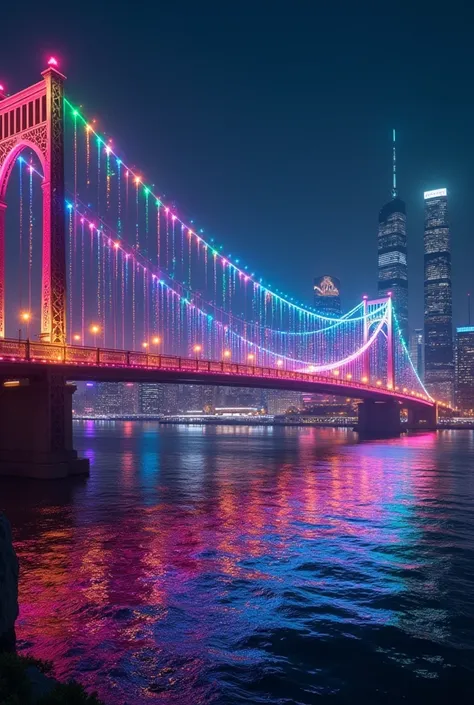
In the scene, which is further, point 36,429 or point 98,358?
point 98,358

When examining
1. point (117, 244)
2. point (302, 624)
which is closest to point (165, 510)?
point (302, 624)

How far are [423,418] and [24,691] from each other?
137 m

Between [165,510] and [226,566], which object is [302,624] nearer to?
[226,566]

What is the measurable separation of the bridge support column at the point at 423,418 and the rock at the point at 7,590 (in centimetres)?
12907

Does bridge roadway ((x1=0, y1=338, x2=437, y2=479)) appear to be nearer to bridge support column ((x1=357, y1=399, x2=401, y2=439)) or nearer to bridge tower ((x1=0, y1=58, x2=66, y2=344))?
bridge tower ((x1=0, y1=58, x2=66, y2=344))

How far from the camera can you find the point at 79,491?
32000 millimetres

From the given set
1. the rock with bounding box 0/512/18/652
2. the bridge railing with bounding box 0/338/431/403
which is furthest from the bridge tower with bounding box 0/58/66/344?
the rock with bounding box 0/512/18/652

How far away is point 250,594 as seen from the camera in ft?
47.3

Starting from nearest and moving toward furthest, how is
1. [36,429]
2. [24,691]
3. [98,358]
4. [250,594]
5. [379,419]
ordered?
[24,691] < [250,594] < [36,429] < [98,358] < [379,419]

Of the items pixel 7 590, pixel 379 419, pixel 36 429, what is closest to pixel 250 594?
pixel 7 590

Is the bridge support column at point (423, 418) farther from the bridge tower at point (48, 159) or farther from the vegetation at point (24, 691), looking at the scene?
the vegetation at point (24, 691)

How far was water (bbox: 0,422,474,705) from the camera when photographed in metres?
9.91

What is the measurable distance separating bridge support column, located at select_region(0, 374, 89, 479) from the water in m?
3.31

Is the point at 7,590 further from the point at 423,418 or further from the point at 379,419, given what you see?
the point at 423,418
